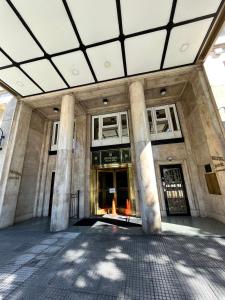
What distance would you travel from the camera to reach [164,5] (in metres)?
3.88

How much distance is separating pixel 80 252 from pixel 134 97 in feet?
18.7

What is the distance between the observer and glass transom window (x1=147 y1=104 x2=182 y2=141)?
7.83m

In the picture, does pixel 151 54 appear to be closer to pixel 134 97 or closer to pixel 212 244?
pixel 134 97

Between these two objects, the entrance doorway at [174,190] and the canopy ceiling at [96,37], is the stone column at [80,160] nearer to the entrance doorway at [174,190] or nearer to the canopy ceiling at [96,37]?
the canopy ceiling at [96,37]

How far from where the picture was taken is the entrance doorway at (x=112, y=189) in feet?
25.8

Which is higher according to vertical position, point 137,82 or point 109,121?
point 137,82

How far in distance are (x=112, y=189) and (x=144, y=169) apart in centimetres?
336

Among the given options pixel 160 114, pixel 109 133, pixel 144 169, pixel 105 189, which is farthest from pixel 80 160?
pixel 160 114

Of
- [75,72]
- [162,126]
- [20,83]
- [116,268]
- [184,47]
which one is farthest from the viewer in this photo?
[162,126]

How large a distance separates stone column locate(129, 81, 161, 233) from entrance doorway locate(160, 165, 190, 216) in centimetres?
258

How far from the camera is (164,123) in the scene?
828 cm

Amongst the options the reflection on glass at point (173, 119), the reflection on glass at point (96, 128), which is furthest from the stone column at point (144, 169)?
the reflection on glass at point (96, 128)

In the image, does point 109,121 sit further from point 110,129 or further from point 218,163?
point 218,163

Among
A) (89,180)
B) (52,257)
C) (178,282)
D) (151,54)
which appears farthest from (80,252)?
(151,54)
